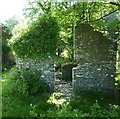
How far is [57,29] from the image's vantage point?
21.2 feet

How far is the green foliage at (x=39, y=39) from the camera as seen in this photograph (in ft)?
20.9

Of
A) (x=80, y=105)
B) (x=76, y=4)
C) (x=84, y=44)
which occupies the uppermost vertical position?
(x=76, y=4)

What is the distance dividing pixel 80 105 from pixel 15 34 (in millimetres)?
2571

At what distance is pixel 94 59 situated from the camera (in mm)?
6621

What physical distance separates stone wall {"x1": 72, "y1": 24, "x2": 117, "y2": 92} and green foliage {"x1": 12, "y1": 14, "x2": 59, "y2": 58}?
64cm

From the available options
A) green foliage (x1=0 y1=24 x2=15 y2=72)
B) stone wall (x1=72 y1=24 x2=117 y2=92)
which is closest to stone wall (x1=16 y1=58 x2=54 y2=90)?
stone wall (x1=72 y1=24 x2=117 y2=92)

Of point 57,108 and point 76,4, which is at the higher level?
point 76,4

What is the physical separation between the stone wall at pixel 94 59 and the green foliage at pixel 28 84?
0.93 m

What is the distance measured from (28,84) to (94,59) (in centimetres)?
179

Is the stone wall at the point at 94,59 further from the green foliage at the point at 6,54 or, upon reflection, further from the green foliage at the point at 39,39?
the green foliage at the point at 6,54

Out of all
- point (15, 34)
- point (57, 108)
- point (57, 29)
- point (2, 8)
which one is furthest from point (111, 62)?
point (2, 8)

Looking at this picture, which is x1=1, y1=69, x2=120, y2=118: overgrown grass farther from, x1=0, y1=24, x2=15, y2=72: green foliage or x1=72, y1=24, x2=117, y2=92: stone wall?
x1=0, y1=24, x2=15, y2=72: green foliage

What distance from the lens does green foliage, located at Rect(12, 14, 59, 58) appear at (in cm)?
636

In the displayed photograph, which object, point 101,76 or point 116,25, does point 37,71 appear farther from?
point 116,25
